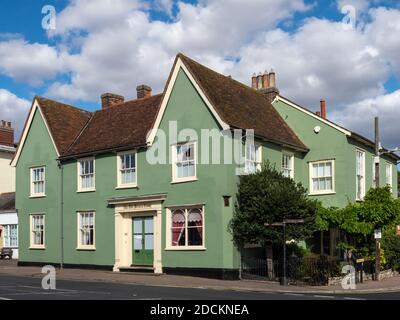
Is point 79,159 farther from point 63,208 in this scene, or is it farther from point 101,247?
point 101,247

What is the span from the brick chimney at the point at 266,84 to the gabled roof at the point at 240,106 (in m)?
1.05

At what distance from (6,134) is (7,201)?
29.1 ft

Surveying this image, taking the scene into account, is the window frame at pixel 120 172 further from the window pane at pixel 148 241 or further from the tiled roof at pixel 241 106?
the tiled roof at pixel 241 106

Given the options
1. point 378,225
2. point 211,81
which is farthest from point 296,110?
point 378,225

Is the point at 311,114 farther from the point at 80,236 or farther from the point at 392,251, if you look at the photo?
the point at 80,236

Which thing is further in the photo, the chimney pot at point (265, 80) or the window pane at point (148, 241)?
the chimney pot at point (265, 80)

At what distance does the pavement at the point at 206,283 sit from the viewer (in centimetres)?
2084

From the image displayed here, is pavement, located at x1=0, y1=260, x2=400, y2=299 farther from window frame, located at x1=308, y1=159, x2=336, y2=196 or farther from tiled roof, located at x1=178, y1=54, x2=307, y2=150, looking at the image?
tiled roof, located at x1=178, y1=54, x2=307, y2=150

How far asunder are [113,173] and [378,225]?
509 inches

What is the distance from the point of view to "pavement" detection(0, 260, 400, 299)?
20844 mm

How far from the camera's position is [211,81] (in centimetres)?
2770

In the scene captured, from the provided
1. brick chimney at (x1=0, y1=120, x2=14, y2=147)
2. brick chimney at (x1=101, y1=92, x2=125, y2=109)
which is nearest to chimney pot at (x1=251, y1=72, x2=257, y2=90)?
brick chimney at (x1=101, y1=92, x2=125, y2=109)

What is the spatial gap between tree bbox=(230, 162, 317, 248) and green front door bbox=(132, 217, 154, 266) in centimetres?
479

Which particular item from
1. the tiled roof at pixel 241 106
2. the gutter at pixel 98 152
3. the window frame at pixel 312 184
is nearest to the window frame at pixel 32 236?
the gutter at pixel 98 152
